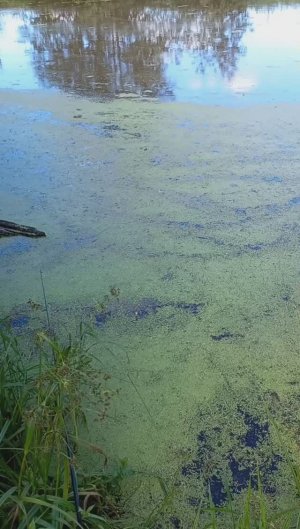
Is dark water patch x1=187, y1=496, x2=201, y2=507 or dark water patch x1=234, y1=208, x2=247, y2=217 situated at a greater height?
dark water patch x1=234, y1=208, x2=247, y2=217

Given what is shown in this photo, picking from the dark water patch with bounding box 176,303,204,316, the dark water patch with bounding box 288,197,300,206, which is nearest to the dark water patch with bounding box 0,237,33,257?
the dark water patch with bounding box 176,303,204,316

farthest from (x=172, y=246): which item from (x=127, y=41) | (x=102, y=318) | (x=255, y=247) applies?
(x=127, y=41)

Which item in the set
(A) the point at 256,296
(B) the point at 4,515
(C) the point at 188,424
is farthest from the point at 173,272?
(B) the point at 4,515

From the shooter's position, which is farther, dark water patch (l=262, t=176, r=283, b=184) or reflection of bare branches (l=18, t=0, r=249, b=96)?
reflection of bare branches (l=18, t=0, r=249, b=96)

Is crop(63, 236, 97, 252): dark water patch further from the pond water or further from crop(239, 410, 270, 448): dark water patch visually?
crop(239, 410, 270, 448): dark water patch

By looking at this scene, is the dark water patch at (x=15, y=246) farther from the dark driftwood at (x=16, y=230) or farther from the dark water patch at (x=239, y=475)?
the dark water patch at (x=239, y=475)

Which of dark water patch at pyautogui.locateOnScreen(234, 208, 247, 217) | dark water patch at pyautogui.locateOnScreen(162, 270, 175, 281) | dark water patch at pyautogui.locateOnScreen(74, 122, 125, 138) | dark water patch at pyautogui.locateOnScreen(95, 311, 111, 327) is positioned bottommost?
dark water patch at pyautogui.locateOnScreen(95, 311, 111, 327)

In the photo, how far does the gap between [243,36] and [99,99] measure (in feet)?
6.20

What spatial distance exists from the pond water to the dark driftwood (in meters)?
0.04

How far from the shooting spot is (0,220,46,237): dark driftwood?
76.8 inches

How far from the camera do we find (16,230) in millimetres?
1964

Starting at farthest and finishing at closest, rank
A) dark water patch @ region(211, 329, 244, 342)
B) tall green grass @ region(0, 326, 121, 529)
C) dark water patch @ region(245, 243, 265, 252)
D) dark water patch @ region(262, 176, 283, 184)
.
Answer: dark water patch @ region(262, 176, 283, 184) < dark water patch @ region(245, 243, 265, 252) < dark water patch @ region(211, 329, 244, 342) < tall green grass @ region(0, 326, 121, 529)

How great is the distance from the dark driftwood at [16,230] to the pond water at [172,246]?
4cm

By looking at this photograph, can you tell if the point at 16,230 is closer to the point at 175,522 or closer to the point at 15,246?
the point at 15,246
